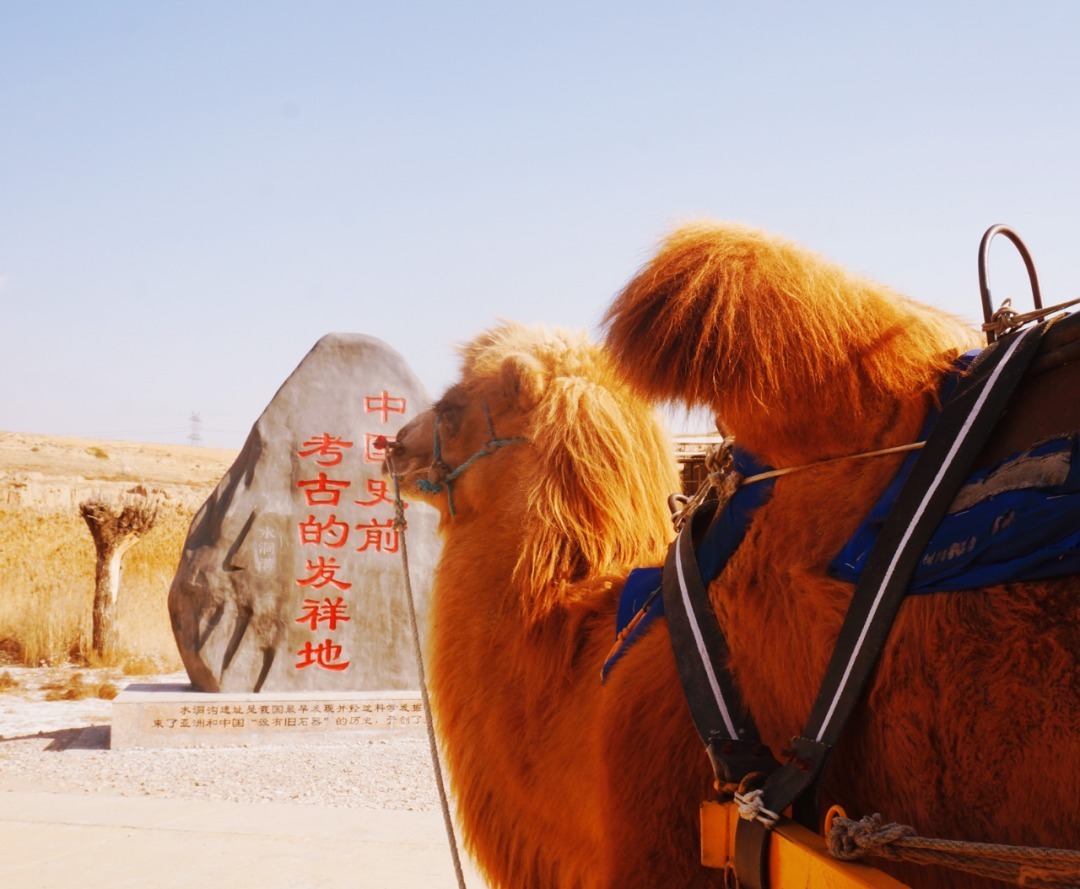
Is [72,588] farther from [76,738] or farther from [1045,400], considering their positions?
[1045,400]

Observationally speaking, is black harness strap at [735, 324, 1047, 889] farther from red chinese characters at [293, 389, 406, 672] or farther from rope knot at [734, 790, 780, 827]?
red chinese characters at [293, 389, 406, 672]

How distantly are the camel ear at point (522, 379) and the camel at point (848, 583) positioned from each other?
0.99 meters

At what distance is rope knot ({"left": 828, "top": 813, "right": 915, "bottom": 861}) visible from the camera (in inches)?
46.9

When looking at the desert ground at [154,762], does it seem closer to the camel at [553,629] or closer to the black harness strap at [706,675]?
the camel at [553,629]

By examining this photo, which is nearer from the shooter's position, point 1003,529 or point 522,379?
point 1003,529

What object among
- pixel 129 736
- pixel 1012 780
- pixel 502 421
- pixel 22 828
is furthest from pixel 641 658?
pixel 129 736

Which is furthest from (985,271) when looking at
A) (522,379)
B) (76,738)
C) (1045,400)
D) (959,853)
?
(76,738)

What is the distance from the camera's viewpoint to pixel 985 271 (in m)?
1.62

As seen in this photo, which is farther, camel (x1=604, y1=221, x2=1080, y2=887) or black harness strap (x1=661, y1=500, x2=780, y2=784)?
black harness strap (x1=661, y1=500, x2=780, y2=784)

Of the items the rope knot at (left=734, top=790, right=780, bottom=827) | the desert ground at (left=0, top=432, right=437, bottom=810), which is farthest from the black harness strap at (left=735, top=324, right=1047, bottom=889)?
the desert ground at (left=0, top=432, right=437, bottom=810)

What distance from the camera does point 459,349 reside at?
3.37 metres

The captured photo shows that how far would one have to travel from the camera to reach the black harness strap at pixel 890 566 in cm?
129

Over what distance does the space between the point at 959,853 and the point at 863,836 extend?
0.11 meters

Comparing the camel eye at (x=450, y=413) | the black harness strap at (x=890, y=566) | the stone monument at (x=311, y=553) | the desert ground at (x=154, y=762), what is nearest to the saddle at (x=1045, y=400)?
the black harness strap at (x=890, y=566)
